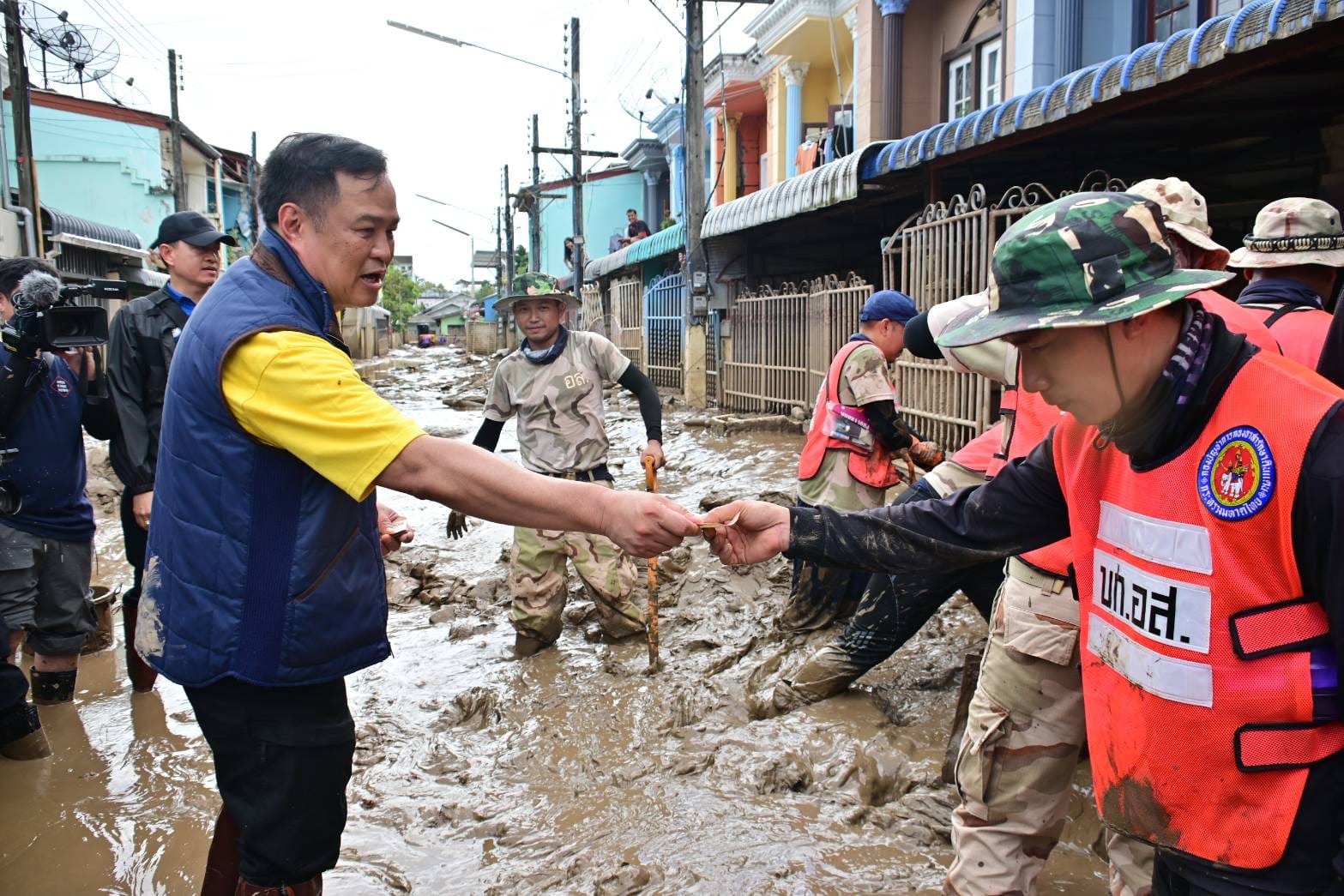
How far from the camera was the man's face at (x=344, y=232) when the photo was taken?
2.22m

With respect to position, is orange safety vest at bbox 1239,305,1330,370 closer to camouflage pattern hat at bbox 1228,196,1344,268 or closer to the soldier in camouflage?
camouflage pattern hat at bbox 1228,196,1344,268

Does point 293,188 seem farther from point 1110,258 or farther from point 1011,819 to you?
point 1011,819

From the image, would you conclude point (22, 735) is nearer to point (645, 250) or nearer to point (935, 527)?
point (935, 527)

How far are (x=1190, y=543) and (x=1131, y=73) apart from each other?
5495mm

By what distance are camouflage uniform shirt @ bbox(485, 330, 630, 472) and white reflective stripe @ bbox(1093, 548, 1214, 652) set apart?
12.7ft

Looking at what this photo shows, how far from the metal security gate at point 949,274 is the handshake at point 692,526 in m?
5.44

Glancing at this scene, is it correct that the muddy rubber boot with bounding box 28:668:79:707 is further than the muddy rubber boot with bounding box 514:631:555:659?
No

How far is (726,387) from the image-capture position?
569 inches

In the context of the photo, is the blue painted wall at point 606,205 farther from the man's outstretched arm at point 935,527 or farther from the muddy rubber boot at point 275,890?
the muddy rubber boot at point 275,890

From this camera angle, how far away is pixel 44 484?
167 inches

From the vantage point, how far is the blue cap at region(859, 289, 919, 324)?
5020mm

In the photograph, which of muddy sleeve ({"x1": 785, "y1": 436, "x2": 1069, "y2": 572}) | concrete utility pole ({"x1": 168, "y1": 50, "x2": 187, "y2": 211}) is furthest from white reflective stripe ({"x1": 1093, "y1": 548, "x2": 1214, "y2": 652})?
concrete utility pole ({"x1": 168, "y1": 50, "x2": 187, "y2": 211})

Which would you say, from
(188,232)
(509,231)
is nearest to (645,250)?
(188,232)

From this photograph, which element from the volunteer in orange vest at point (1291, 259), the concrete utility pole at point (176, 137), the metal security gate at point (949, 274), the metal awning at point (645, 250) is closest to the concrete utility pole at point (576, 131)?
the metal awning at point (645, 250)
